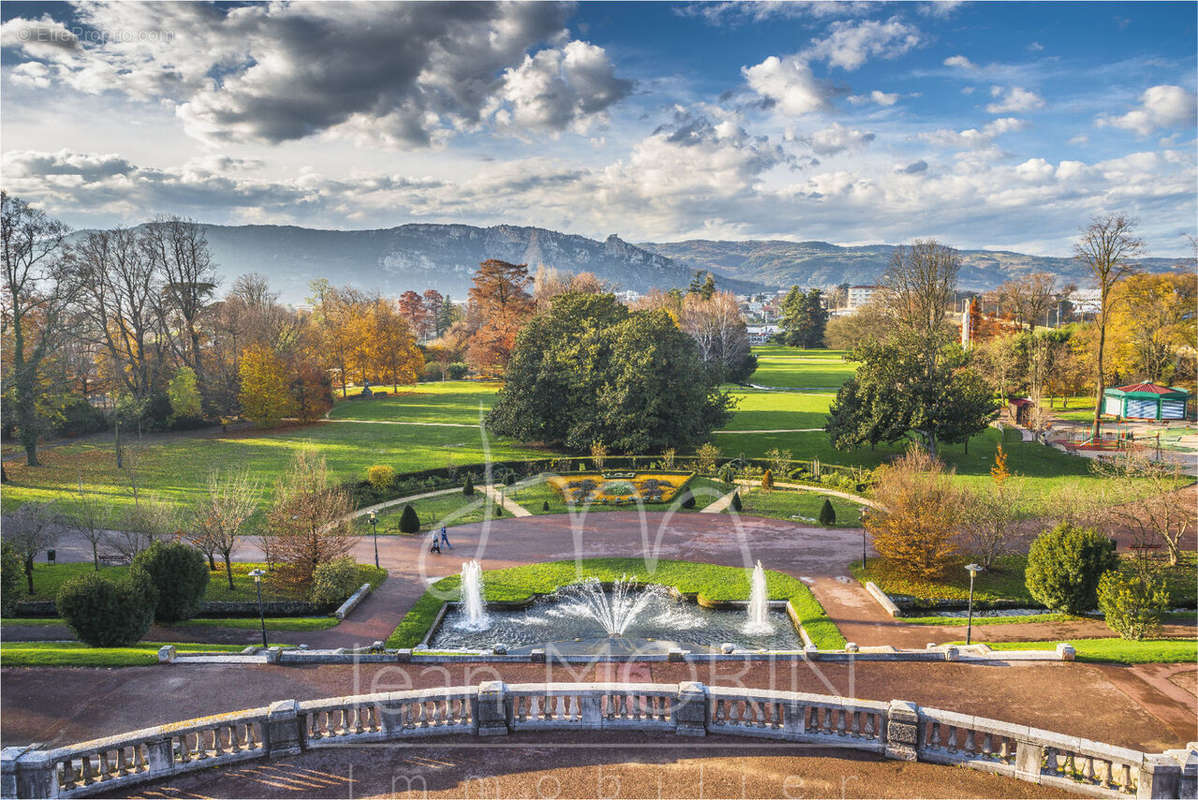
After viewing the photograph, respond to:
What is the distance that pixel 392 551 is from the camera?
32500 millimetres

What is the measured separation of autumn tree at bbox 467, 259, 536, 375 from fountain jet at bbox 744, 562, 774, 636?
5902 cm

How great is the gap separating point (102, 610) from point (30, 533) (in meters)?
10.8

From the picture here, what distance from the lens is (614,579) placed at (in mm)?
28625

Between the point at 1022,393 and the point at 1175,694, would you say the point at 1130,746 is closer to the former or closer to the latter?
the point at 1175,694

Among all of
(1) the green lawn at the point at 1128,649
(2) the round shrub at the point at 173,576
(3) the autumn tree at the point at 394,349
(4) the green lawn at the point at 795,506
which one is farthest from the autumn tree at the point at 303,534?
(3) the autumn tree at the point at 394,349

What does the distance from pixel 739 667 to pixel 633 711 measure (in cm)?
537

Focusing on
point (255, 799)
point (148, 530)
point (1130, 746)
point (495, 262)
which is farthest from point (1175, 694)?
point (495, 262)

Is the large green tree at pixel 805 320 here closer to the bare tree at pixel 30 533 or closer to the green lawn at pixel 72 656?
the bare tree at pixel 30 533

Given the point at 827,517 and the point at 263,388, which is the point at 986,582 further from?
the point at 263,388

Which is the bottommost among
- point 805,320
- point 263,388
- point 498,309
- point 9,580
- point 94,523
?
point 9,580

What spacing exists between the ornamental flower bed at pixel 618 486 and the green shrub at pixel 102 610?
2225cm

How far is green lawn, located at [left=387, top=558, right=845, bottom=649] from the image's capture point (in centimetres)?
2447

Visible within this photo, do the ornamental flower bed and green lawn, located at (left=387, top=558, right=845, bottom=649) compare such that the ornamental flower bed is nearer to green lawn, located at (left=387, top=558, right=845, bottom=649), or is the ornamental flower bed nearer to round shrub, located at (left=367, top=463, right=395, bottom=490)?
green lawn, located at (left=387, top=558, right=845, bottom=649)

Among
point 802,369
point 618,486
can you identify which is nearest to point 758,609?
point 618,486
